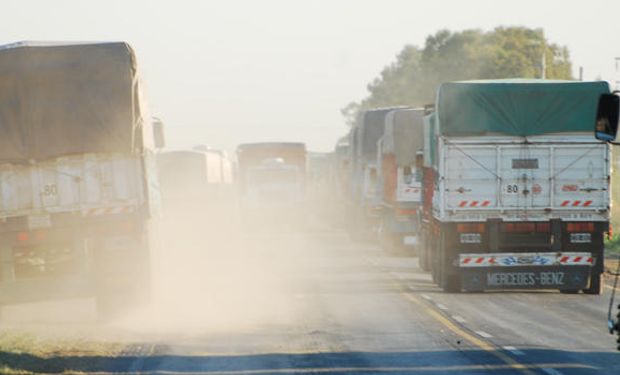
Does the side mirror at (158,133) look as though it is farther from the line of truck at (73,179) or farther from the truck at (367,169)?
the truck at (367,169)

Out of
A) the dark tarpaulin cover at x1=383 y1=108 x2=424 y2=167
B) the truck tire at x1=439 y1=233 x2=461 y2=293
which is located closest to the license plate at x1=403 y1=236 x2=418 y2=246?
the dark tarpaulin cover at x1=383 y1=108 x2=424 y2=167

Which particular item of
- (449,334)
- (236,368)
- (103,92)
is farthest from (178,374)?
(103,92)

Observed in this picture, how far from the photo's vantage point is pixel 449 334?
17.8 metres

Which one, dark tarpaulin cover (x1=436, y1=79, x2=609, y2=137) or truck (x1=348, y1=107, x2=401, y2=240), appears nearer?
dark tarpaulin cover (x1=436, y1=79, x2=609, y2=137)

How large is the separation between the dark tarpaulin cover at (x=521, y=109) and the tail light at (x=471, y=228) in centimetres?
146

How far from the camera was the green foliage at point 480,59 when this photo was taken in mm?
99688

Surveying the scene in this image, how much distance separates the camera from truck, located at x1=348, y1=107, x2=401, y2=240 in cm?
4334

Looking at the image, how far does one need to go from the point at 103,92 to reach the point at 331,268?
1369cm

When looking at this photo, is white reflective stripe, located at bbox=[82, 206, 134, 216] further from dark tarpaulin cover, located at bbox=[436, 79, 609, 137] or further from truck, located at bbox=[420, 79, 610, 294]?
dark tarpaulin cover, located at bbox=[436, 79, 609, 137]

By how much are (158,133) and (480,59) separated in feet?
271

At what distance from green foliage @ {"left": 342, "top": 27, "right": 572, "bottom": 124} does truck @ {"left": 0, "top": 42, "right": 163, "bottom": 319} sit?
207 feet

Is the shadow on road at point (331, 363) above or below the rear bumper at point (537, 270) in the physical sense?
above

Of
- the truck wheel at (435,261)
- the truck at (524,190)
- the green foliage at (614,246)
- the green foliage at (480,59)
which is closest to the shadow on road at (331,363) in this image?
the truck at (524,190)

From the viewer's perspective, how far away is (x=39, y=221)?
19.6 metres
